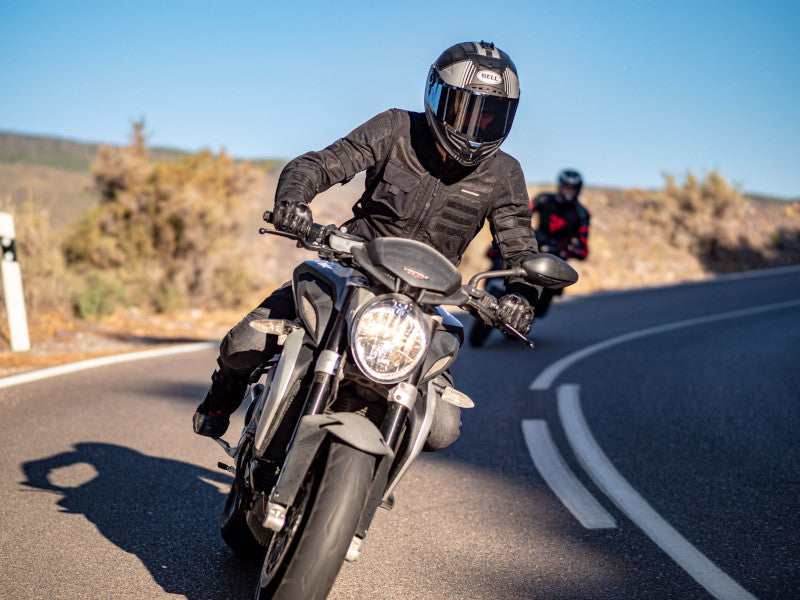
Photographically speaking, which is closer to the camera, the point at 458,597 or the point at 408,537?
the point at 458,597

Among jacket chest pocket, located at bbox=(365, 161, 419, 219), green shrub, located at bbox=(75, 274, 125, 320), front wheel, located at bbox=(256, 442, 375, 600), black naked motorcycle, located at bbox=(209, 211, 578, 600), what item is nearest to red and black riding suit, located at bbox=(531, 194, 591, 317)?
green shrub, located at bbox=(75, 274, 125, 320)

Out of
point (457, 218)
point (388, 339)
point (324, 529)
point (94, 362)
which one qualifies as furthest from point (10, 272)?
point (324, 529)

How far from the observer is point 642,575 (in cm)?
365

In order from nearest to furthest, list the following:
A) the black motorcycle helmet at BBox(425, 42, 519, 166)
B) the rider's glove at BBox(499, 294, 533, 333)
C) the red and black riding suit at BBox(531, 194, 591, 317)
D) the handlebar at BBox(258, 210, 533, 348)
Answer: the handlebar at BBox(258, 210, 533, 348)
the rider's glove at BBox(499, 294, 533, 333)
the black motorcycle helmet at BBox(425, 42, 519, 166)
the red and black riding suit at BBox(531, 194, 591, 317)

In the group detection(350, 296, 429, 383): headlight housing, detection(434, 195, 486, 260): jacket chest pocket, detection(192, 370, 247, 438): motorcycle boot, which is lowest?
detection(192, 370, 247, 438): motorcycle boot

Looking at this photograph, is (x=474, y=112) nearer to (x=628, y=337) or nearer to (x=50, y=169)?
(x=628, y=337)

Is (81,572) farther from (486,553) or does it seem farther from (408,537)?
(486,553)

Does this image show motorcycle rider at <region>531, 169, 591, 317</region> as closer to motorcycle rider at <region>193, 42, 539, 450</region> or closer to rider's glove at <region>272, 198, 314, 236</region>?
motorcycle rider at <region>193, 42, 539, 450</region>

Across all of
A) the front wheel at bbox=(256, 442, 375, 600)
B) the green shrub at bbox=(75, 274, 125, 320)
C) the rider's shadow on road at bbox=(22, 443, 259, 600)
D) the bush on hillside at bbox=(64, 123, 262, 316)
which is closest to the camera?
the front wheel at bbox=(256, 442, 375, 600)

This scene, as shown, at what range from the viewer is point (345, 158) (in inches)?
149

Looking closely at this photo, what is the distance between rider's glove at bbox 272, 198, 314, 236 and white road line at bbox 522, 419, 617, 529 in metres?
2.30

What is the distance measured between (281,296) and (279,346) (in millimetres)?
244

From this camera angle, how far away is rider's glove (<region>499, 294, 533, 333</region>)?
3.20 meters

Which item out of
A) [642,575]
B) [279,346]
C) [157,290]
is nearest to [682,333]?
[157,290]
